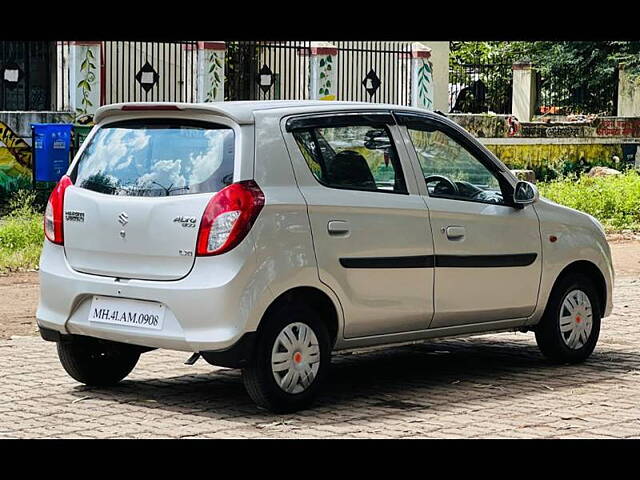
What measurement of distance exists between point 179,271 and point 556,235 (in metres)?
2.99

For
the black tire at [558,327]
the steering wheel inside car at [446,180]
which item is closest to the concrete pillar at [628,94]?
the black tire at [558,327]

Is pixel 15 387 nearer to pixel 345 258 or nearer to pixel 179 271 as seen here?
pixel 179 271

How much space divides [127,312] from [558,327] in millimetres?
3226

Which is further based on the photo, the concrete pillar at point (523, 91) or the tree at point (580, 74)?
the tree at point (580, 74)

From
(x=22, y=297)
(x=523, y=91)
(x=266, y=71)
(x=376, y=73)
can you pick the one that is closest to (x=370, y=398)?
(x=22, y=297)

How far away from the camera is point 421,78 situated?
90.7 feet

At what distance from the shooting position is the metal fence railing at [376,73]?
27.1 meters

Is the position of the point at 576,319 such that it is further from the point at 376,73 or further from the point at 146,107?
the point at 376,73

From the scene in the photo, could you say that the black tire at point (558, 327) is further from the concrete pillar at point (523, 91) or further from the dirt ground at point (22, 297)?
the concrete pillar at point (523, 91)

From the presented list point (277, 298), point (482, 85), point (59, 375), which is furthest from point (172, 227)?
point (482, 85)

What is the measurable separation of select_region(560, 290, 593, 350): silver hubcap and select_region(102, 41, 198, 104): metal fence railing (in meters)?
14.4

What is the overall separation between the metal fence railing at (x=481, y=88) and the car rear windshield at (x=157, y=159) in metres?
26.4

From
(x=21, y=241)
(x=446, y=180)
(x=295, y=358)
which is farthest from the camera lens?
(x=21, y=241)

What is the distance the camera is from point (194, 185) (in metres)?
7.43
